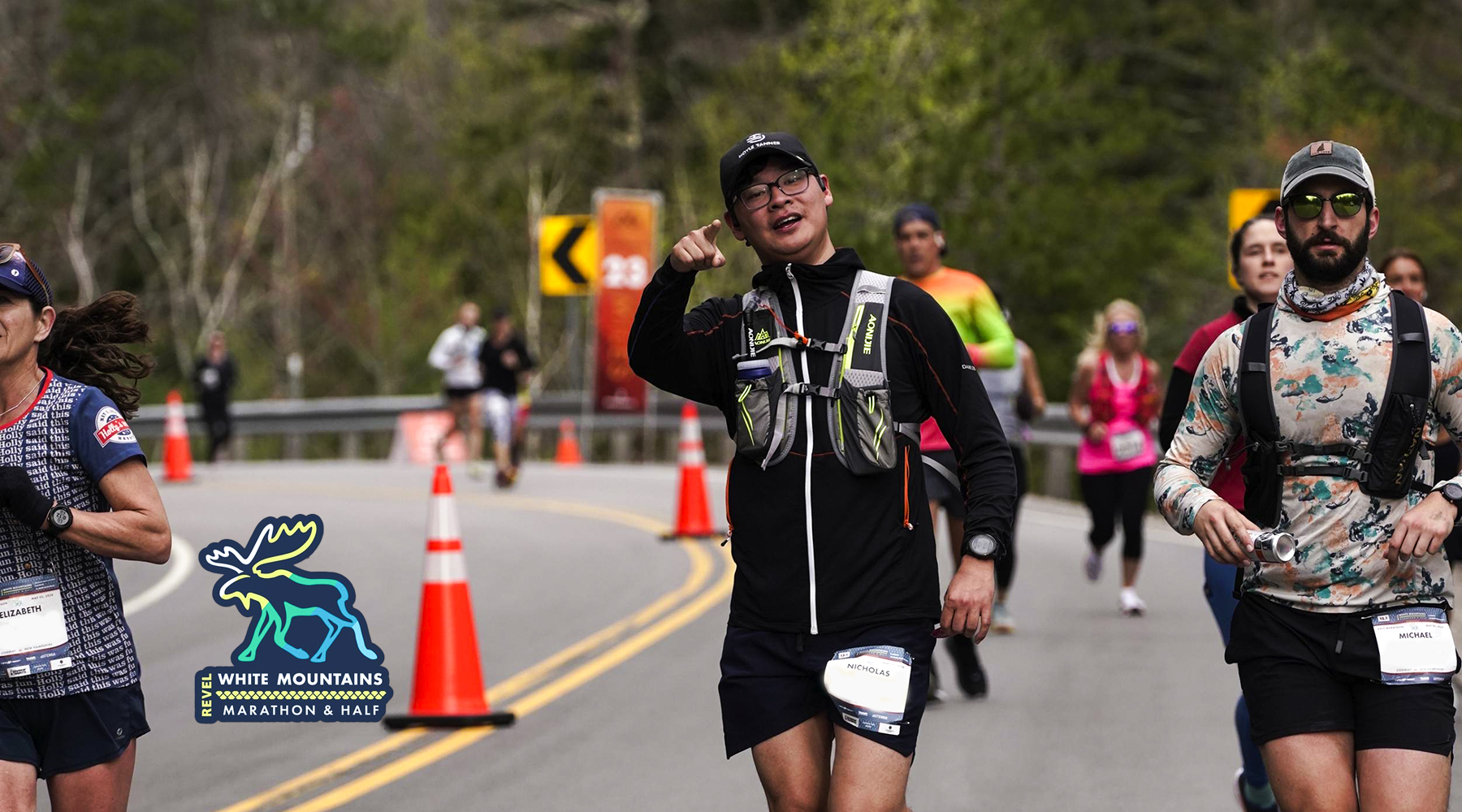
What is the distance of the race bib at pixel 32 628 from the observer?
181 inches

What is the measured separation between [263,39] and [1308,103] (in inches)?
1075

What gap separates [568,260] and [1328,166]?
80.3 feet

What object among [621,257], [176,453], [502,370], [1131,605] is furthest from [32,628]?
[621,257]

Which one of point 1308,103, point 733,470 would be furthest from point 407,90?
point 733,470

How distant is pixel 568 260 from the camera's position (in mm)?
28797

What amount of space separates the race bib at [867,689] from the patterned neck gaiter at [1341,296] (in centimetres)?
124

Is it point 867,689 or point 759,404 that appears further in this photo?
point 759,404

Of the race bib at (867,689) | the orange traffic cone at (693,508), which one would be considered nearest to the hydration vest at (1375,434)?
the race bib at (867,689)

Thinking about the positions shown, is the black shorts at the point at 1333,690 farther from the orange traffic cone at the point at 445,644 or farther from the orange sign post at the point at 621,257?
the orange sign post at the point at 621,257

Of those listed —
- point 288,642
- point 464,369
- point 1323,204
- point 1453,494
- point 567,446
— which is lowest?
point 567,446

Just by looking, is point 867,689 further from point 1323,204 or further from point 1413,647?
point 1323,204

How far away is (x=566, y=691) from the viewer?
10.0 m

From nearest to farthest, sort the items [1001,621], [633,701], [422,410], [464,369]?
[633,701] < [1001,621] < [464,369] < [422,410]

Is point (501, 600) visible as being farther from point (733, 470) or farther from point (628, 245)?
point (628, 245)
